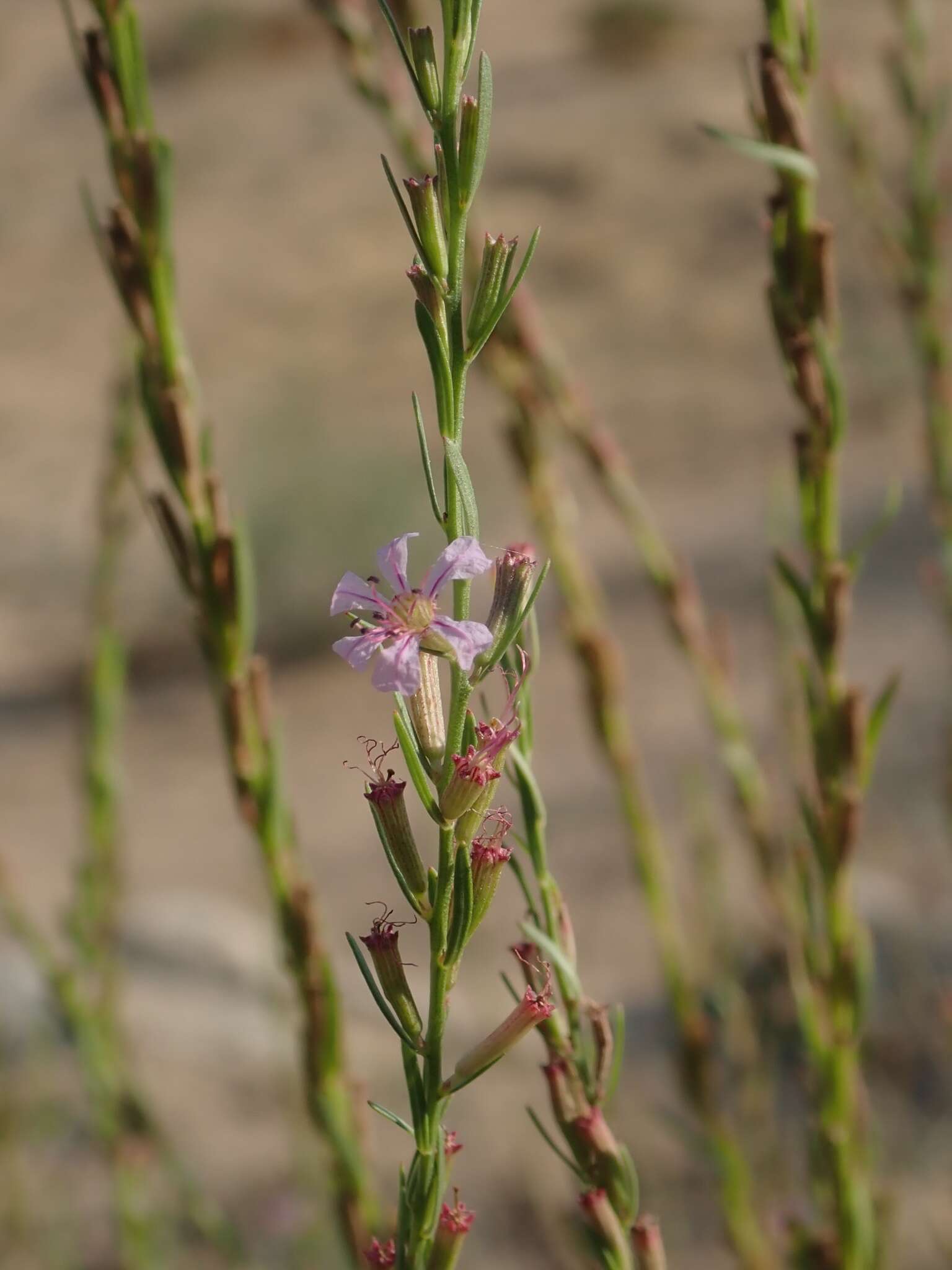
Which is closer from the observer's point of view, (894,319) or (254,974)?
(254,974)

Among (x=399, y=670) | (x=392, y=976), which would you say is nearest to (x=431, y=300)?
(x=399, y=670)

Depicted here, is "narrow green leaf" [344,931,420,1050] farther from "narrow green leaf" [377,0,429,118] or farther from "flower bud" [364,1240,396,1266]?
"narrow green leaf" [377,0,429,118]

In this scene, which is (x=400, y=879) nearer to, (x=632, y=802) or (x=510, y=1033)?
(x=510, y=1033)

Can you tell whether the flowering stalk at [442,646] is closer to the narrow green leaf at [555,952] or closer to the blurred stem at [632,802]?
the narrow green leaf at [555,952]

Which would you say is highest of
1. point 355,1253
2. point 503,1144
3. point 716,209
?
point 716,209

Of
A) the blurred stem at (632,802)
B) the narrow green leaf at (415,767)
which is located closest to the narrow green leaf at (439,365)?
the narrow green leaf at (415,767)

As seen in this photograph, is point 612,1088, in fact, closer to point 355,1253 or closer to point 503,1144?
point 355,1253

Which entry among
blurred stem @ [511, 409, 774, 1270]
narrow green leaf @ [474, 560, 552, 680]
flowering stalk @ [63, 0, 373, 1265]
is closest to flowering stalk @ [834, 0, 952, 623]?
blurred stem @ [511, 409, 774, 1270]

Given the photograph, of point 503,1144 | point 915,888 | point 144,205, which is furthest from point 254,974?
point 144,205
